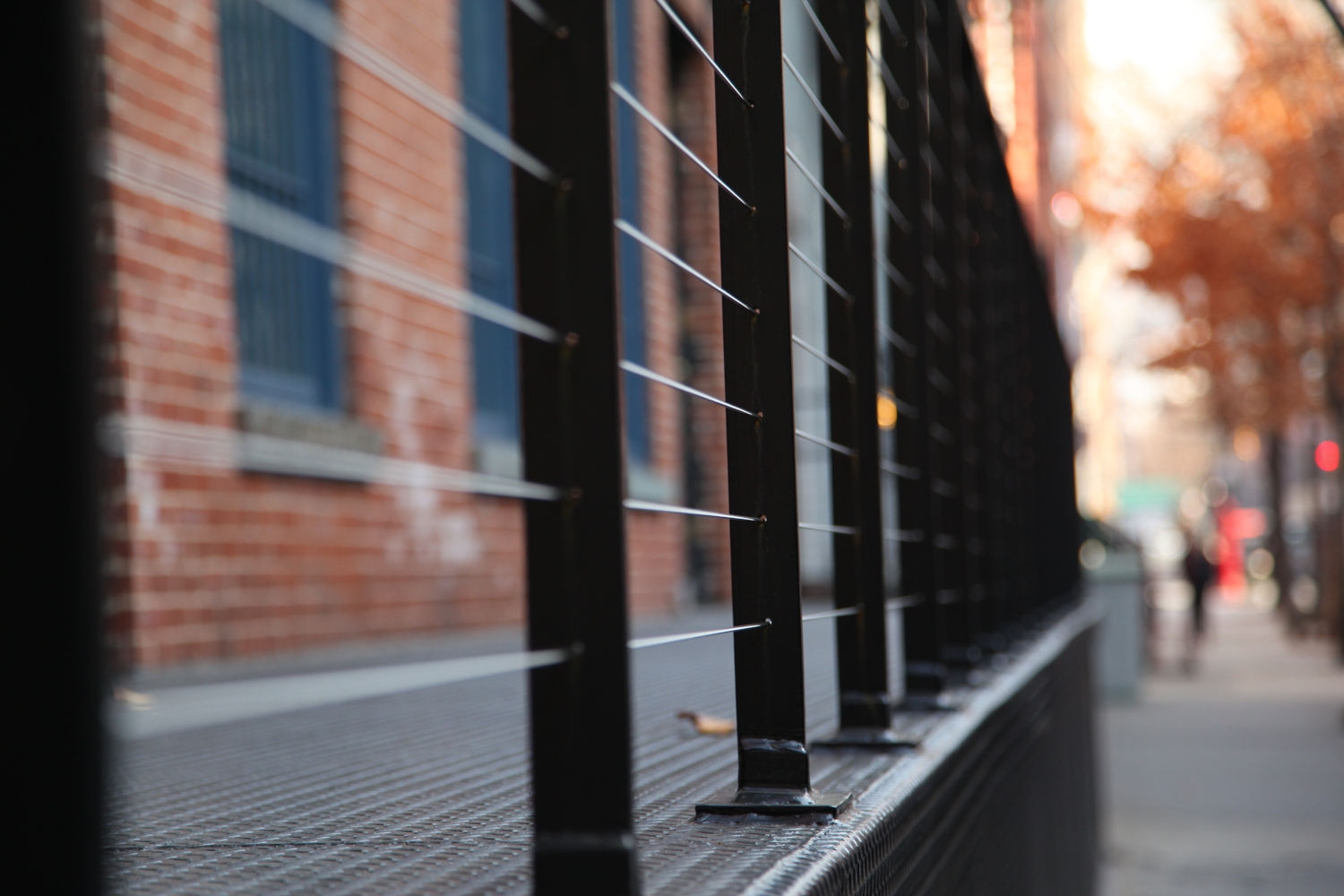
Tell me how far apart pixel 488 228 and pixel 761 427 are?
6929 millimetres

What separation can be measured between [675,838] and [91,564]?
1036 mm

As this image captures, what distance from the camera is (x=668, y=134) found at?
4.98 feet

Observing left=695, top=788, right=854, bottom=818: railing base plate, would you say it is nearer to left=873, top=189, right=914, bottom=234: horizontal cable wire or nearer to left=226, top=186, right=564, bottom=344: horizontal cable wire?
left=226, top=186, right=564, bottom=344: horizontal cable wire

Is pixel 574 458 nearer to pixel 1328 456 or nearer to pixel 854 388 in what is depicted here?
pixel 854 388

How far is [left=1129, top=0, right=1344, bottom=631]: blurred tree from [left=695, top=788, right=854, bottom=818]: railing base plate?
17620mm

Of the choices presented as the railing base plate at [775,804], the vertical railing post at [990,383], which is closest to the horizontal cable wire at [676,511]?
the railing base plate at [775,804]

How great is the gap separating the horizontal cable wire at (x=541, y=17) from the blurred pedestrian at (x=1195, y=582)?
1828 centimetres

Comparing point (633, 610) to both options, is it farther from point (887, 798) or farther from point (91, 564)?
point (91, 564)

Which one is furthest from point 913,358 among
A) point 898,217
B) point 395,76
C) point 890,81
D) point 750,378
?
point 395,76

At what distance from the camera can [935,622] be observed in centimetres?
284

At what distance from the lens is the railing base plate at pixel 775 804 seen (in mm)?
1571

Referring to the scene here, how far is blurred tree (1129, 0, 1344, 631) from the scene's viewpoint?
18.2 metres

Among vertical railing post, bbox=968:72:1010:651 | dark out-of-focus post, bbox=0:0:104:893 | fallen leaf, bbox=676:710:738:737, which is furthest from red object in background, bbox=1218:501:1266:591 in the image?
dark out-of-focus post, bbox=0:0:104:893

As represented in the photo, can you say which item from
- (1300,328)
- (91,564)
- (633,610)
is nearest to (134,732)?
(91,564)
